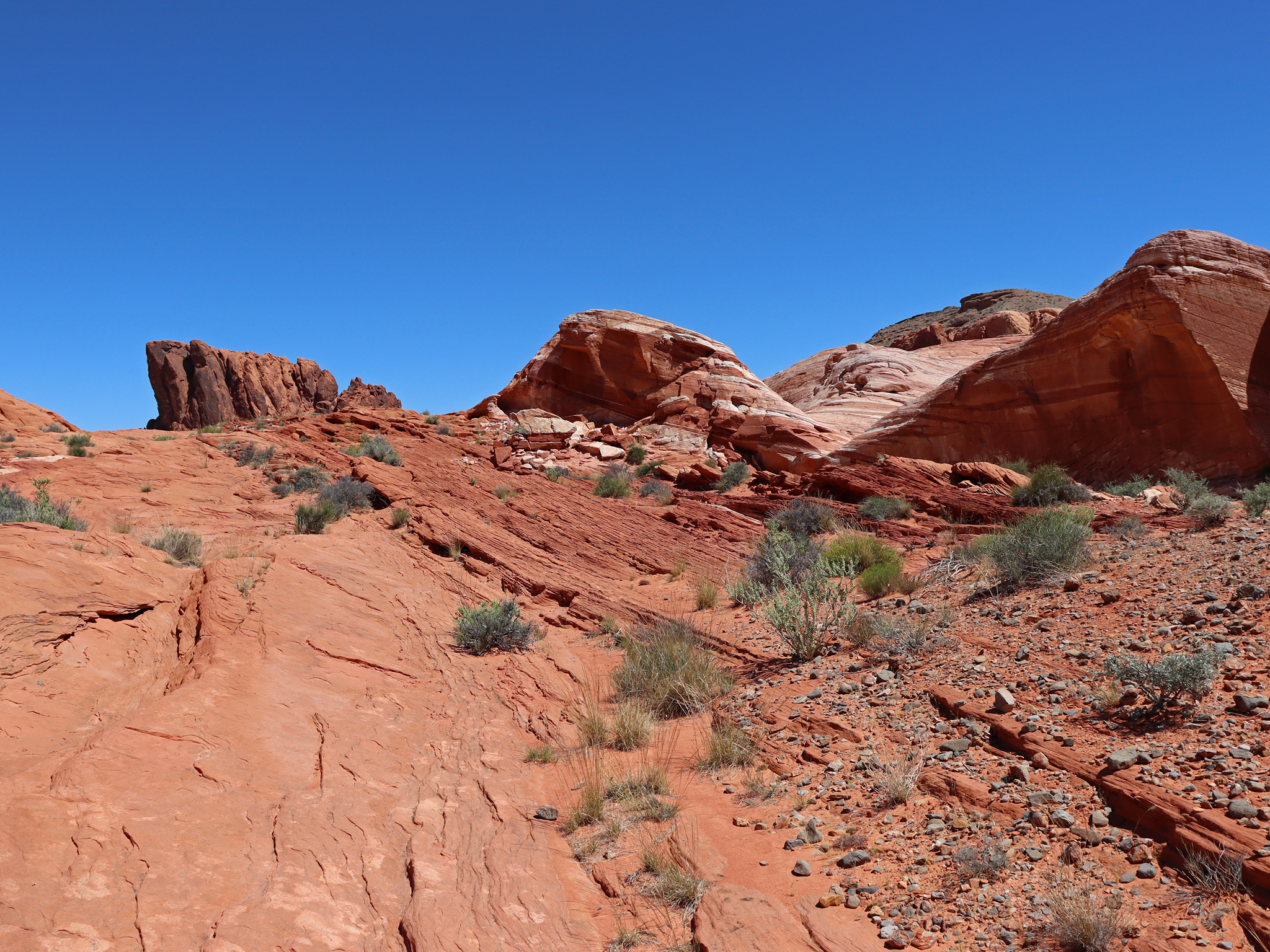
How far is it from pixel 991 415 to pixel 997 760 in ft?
71.4

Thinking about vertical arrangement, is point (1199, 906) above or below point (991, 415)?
below

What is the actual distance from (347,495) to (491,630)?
631 cm

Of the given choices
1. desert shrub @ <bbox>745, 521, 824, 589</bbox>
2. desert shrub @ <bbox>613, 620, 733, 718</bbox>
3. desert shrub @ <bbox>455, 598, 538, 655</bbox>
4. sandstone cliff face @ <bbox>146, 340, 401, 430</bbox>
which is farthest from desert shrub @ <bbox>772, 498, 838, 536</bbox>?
sandstone cliff face @ <bbox>146, 340, 401, 430</bbox>

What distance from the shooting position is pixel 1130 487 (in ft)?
60.8

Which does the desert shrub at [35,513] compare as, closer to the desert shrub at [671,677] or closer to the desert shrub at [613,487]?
the desert shrub at [671,677]

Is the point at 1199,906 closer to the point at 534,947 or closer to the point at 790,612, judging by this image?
the point at 534,947

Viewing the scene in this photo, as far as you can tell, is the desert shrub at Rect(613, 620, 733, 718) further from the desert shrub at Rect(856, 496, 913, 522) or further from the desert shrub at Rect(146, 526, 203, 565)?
the desert shrub at Rect(856, 496, 913, 522)

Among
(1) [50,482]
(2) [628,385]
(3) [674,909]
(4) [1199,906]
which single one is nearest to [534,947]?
(3) [674,909]

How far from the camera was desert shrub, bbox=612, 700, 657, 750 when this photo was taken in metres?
6.16

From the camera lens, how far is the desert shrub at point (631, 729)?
616 cm

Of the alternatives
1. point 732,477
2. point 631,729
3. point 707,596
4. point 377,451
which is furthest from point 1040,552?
point 377,451

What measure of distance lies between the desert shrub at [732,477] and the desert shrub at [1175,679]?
16.6 meters

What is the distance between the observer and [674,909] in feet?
12.7

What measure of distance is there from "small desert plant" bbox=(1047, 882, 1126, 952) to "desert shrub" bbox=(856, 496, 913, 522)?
13549 millimetres
